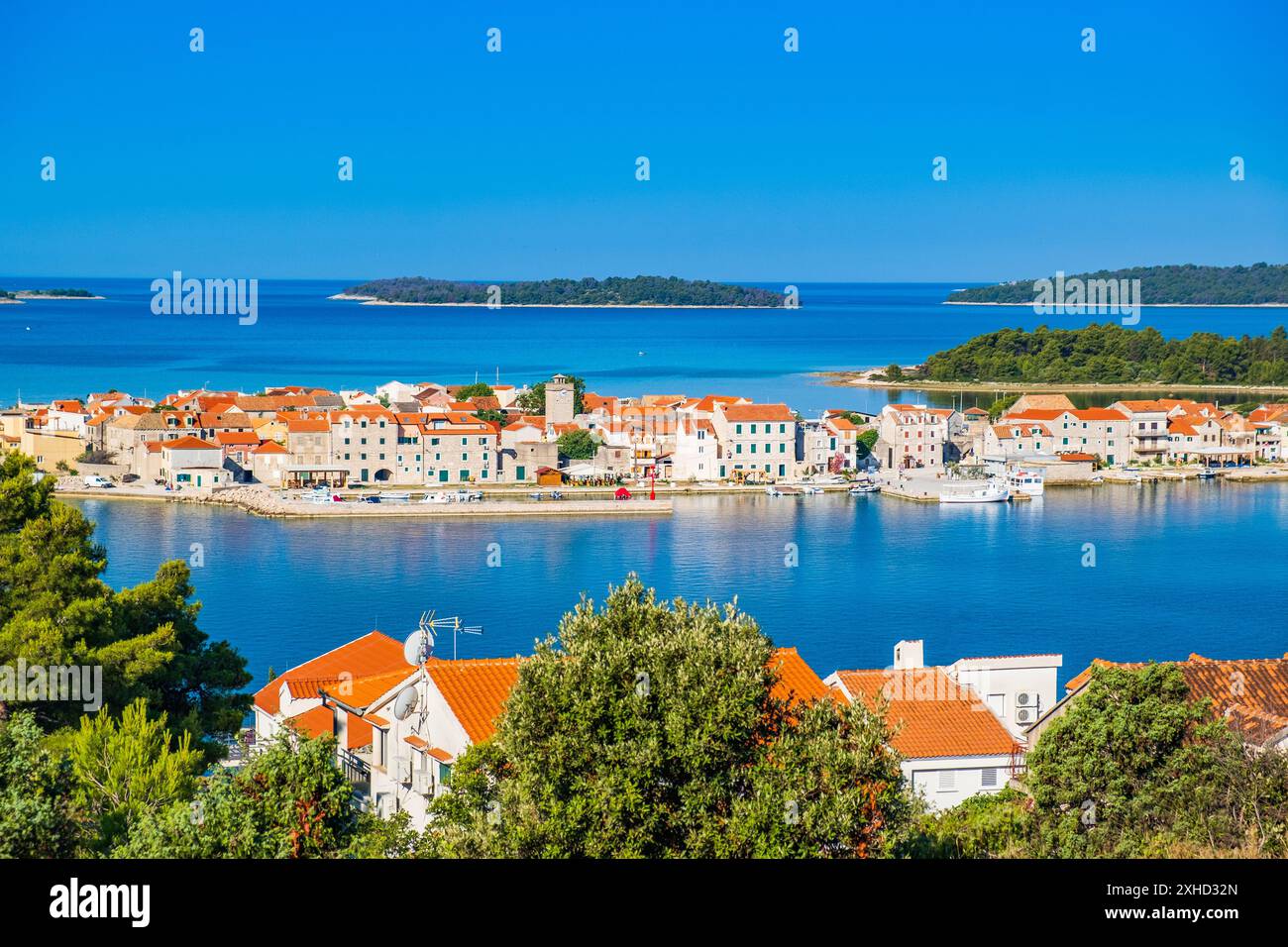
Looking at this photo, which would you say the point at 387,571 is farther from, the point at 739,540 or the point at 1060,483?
the point at 1060,483

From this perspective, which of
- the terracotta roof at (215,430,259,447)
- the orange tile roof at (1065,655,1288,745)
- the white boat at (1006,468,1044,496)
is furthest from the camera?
the white boat at (1006,468,1044,496)

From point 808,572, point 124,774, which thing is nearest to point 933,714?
point 124,774

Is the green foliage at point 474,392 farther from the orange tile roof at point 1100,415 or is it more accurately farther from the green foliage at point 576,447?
the orange tile roof at point 1100,415

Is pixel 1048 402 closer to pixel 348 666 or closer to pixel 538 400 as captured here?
pixel 538 400

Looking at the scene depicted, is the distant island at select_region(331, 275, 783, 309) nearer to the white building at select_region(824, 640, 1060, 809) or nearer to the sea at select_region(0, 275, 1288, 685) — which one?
the sea at select_region(0, 275, 1288, 685)

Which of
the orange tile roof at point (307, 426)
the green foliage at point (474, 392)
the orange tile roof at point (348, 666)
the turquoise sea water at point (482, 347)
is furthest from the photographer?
the turquoise sea water at point (482, 347)

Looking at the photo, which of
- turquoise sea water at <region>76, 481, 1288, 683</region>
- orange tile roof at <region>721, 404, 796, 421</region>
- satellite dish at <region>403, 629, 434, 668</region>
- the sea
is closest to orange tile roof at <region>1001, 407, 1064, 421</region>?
the sea

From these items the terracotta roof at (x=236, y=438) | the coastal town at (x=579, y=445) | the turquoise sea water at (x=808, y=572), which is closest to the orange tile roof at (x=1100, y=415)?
the coastal town at (x=579, y=445)
